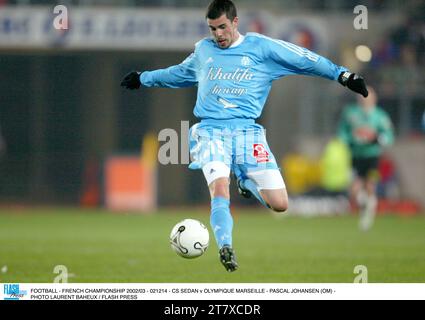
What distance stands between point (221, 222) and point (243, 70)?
1282 millimetres

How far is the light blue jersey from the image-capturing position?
7965mm

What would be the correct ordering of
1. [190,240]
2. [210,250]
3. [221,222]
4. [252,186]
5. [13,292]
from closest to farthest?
[13,292]
[221,222]
[190,240]
[252,186]
[210,250]

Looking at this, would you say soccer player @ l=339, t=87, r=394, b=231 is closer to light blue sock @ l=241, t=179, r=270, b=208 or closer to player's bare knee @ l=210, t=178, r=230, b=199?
light blue sock @ l=241, t=179, r=270, b=208

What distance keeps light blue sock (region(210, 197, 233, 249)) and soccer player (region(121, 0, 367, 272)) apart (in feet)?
0.79

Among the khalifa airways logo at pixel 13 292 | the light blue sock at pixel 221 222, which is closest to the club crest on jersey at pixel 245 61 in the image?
the light blue sock at pixel 221 222

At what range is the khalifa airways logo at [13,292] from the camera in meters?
6.98

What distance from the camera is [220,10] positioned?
7672mm

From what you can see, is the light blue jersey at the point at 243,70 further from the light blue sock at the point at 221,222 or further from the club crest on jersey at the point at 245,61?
the light blue sock at the point at 221,222

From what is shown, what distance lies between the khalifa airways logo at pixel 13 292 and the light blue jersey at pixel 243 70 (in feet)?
6.67

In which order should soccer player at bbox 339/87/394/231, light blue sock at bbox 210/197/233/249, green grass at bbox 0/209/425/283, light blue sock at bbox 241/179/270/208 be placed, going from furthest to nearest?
soccer player at bbox 339/87/394/231, green grass at bbox 0/209/425/283, light blue sock at bbox 241/179/270/208, light blue sock at bbox 210/197/233/249

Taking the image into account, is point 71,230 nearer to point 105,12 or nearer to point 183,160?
point 183,160

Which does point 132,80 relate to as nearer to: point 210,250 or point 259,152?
point 259,152
